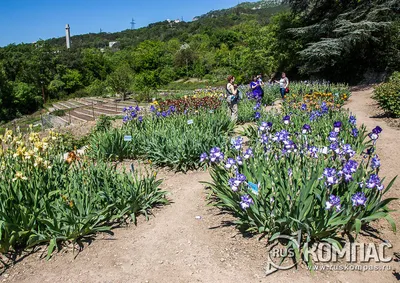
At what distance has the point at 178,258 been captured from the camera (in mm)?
3254

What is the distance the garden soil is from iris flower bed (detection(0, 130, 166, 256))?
0.20m

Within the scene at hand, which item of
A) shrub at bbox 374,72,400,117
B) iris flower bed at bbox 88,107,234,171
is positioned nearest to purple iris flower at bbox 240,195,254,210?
iris flower bed at bbox 88,107,234,171

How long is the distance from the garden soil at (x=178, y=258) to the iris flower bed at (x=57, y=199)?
0.20 m

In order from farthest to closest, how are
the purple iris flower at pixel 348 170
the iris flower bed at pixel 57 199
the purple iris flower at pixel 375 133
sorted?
1. the purple iris flower at pixel 375 133
2. the iris flower bed at pixel 57 199
3. the purple iris flower at pixel 348 170

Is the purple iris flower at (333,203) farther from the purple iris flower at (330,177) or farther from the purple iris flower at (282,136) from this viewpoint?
the purple iris flower at (282,136)

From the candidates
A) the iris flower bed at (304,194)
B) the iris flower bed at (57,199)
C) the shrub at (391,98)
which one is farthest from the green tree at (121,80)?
the iris flower bed at (304,194)

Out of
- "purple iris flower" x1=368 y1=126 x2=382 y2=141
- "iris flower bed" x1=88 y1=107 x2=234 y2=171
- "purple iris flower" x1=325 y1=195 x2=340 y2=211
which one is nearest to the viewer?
"purple iris flower" x1=325 y1=195 x2=340 y2=211

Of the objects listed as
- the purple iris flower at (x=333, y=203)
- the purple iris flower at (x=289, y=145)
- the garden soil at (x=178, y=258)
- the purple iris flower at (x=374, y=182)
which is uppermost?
the purple iris flower at (x=289, y=145)

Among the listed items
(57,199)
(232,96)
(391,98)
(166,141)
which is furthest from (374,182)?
(391,98)

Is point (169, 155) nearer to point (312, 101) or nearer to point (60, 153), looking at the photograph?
point (60, 153)

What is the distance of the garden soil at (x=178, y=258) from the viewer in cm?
292

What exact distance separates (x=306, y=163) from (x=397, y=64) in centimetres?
1749

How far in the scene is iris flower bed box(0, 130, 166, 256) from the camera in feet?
11.3

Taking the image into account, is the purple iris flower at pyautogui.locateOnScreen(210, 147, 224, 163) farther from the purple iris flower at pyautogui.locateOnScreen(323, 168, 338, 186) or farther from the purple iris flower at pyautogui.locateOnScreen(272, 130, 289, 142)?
the purple iris flower at pyautogui.locateOnScreen(323, 168, 338, 186)
